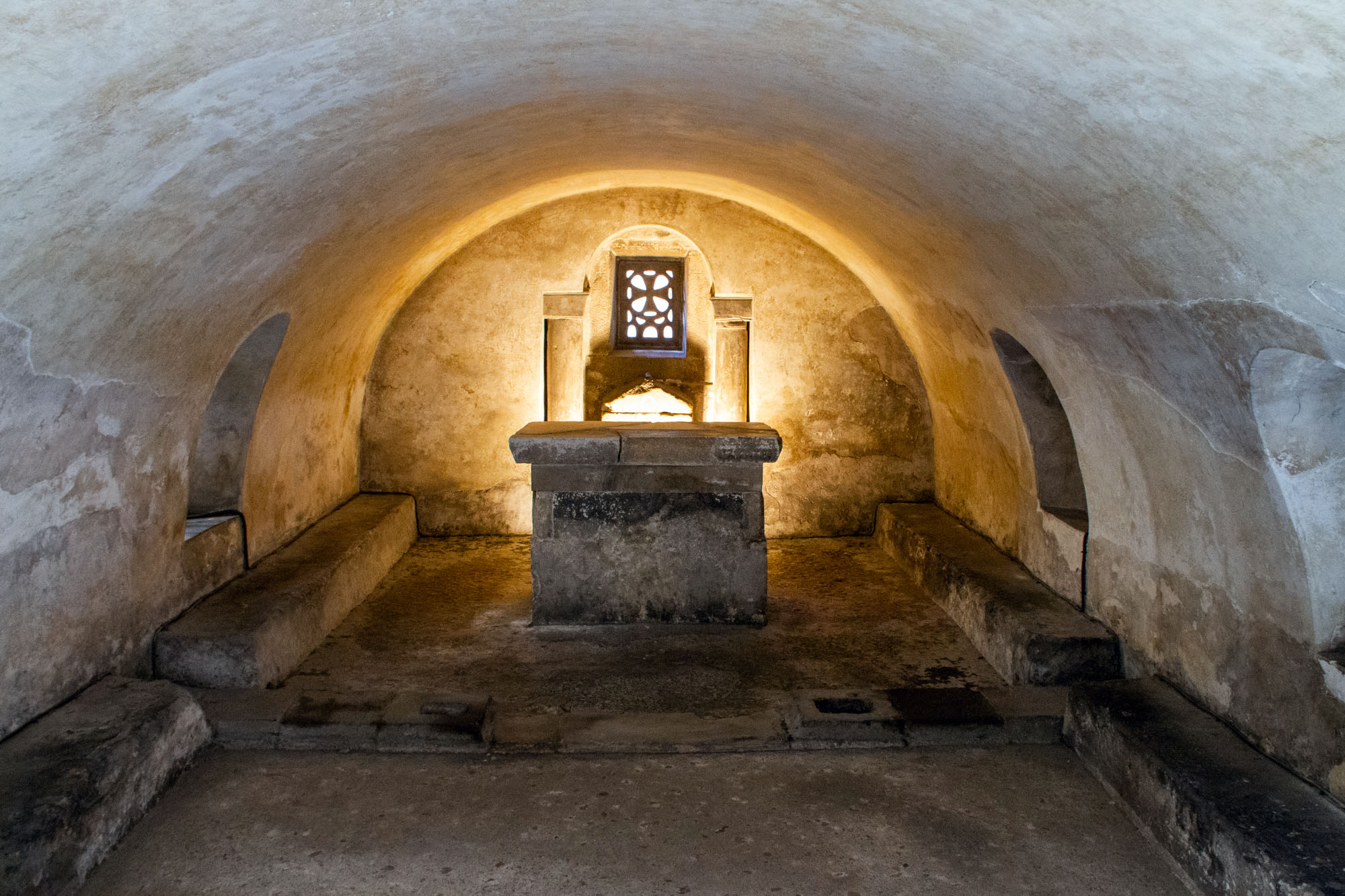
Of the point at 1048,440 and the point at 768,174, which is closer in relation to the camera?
the point at 1048,440

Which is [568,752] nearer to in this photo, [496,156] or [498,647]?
[498,647]

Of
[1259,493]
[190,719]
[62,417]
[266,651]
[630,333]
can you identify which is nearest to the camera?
[1259,493]

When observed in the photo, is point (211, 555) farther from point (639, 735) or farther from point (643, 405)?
point (643, 405)

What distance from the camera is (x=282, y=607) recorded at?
525 cm

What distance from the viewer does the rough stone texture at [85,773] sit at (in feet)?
10.2

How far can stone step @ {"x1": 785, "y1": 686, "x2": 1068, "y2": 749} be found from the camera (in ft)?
14.7

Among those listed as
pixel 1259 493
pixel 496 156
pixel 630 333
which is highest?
pixel 496 156

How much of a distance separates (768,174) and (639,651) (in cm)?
287

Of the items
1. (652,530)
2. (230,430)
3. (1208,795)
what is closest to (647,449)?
(652,530)

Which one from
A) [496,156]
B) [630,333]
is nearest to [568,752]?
[496,156]

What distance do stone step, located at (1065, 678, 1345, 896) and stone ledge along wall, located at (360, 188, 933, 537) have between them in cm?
416

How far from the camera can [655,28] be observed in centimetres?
338

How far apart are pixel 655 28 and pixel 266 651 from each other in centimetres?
338

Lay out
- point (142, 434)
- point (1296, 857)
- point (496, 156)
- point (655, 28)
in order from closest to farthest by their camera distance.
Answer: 1. point (1296, 857)
2. point (655, 28)
3. point (142, 434)
4. point (496, 156)
